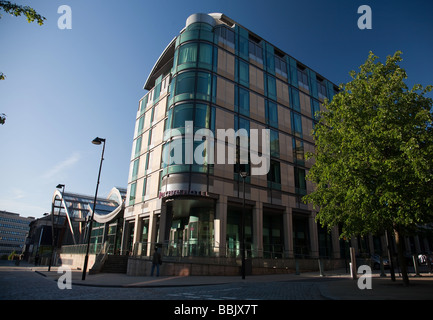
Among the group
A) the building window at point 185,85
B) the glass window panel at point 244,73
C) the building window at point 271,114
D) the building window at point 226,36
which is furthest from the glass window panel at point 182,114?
the building window at point 271,114

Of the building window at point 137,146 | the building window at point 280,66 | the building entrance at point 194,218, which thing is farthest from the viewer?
the building window at point 137,146

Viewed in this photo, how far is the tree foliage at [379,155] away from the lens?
35.9 feet

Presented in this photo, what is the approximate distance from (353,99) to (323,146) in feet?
9.77

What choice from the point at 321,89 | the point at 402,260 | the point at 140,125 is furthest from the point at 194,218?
the point at 321,89

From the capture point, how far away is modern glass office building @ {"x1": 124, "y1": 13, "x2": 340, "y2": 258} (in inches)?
1025

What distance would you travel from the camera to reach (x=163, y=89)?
119ft

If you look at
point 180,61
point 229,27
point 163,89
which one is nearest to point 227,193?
point 180,61

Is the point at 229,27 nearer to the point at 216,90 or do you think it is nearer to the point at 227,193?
the point at 216,90

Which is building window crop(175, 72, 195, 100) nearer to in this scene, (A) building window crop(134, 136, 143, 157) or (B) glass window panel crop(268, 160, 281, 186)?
(B) glass window panel crop(268, 160, 281, 186)

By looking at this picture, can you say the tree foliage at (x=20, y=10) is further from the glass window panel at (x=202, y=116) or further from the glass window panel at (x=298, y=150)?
the glass window panel at (x=298, y=150)

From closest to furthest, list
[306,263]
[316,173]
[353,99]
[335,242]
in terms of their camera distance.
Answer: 1. [353,99]
2. [316,173]
3. [306,263]
4. [335,242]

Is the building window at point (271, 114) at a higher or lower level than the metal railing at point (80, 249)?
higher

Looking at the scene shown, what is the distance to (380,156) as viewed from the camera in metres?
11.7

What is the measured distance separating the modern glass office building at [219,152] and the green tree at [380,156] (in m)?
11.6
